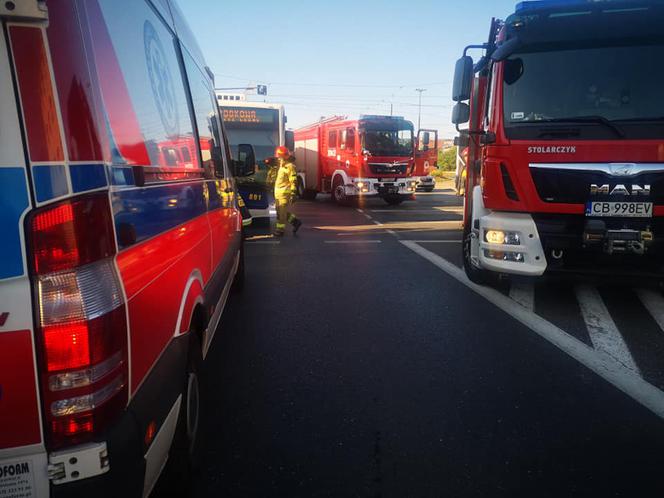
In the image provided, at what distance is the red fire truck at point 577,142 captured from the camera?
473 cm

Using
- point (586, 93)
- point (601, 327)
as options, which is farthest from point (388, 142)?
point (601, 327)

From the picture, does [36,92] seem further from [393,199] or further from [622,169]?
[393,199]

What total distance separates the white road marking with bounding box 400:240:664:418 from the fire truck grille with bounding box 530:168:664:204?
44.3 inches

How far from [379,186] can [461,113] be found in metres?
11.5

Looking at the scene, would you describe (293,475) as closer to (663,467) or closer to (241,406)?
(241,406)

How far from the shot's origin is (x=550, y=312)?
5.16m

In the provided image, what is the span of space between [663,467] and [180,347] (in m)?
2.33

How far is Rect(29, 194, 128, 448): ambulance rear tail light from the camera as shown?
1392 millimetres

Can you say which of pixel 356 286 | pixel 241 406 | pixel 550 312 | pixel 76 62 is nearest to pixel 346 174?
pixel 356 286

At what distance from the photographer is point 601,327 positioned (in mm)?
4699

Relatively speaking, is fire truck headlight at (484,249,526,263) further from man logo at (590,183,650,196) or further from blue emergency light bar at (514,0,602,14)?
blue emergency light bar at (514,0,602,14)

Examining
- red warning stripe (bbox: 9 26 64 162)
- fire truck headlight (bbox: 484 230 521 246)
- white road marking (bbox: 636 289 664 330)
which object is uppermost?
red warning stripe (bbox: 9 26 64 162)

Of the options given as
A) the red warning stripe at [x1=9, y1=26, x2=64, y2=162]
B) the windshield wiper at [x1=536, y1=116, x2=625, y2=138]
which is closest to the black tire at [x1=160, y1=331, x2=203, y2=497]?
the red warning stripe at [x1=9, y1=26, x2=64, y2=162]

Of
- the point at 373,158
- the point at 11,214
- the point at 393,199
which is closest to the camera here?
the point at 11,214
